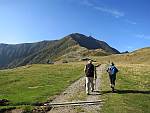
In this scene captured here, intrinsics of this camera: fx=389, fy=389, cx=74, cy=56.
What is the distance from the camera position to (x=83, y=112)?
24.7m

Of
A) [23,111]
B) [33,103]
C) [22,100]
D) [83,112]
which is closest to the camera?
[83,112]

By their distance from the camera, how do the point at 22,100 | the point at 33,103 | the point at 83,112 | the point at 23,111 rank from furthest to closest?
the point at 22,100 → the point at 33,103 → the point at 23,111 → the point at 83,112

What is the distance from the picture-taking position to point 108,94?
104 ft

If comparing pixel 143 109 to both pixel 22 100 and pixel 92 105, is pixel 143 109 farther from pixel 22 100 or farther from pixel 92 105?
pixel 22 100

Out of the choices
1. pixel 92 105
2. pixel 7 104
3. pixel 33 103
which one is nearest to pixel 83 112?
pixel 92 105

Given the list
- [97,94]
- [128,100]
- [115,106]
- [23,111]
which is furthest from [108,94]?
[23,111]

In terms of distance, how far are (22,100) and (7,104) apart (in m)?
1.61

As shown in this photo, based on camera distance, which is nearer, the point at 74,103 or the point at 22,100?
the point at 74,103

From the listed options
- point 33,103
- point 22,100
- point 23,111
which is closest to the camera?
point 23,111

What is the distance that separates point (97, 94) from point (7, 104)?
731 cm

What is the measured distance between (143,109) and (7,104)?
35.3ft

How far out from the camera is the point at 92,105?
27.0 metres

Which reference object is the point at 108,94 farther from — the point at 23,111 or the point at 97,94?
the point at 23,111

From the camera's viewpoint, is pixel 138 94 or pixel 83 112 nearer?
pixel 83 112
